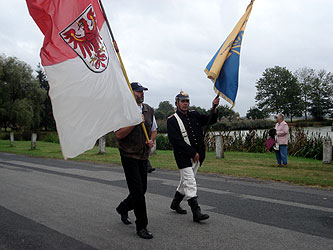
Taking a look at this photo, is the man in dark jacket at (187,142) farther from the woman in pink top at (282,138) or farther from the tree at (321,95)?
the tree at (321,95)

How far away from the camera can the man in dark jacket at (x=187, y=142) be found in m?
5.77

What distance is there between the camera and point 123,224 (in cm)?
566

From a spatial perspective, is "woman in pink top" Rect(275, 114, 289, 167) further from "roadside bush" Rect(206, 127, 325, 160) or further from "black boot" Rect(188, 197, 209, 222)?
"black boot" Rect(188, 197, 209, 222)

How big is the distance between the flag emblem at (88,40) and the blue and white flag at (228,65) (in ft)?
6.21

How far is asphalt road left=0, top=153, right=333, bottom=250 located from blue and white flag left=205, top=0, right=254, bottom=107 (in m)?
2.02

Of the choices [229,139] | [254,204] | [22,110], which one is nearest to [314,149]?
[229,139]

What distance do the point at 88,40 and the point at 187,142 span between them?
2259 millimetres

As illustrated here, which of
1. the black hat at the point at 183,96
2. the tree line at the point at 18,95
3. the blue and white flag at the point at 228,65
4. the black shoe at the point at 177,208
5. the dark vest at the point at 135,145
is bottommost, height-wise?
the black shoe at the point at 177,208

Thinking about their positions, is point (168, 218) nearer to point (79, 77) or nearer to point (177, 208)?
point (177, 208)

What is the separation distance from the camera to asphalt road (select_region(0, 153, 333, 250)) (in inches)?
186

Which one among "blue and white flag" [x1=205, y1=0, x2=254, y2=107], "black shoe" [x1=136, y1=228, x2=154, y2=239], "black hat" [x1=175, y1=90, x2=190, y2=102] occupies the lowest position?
"black shoe" [x1=136, y1=228, x2=154, y2=239]

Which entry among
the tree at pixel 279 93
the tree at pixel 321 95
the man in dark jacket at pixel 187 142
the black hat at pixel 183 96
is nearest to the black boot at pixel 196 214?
the man in dark jacket at pixel 187 142

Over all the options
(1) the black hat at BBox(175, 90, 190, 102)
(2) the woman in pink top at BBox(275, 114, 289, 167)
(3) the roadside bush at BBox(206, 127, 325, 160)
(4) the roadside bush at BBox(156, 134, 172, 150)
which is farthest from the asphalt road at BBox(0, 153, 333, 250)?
(4) the roadside bush at BBox(156, 134, 172, 150)

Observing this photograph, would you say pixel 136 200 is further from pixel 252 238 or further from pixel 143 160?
pixel 252 238
